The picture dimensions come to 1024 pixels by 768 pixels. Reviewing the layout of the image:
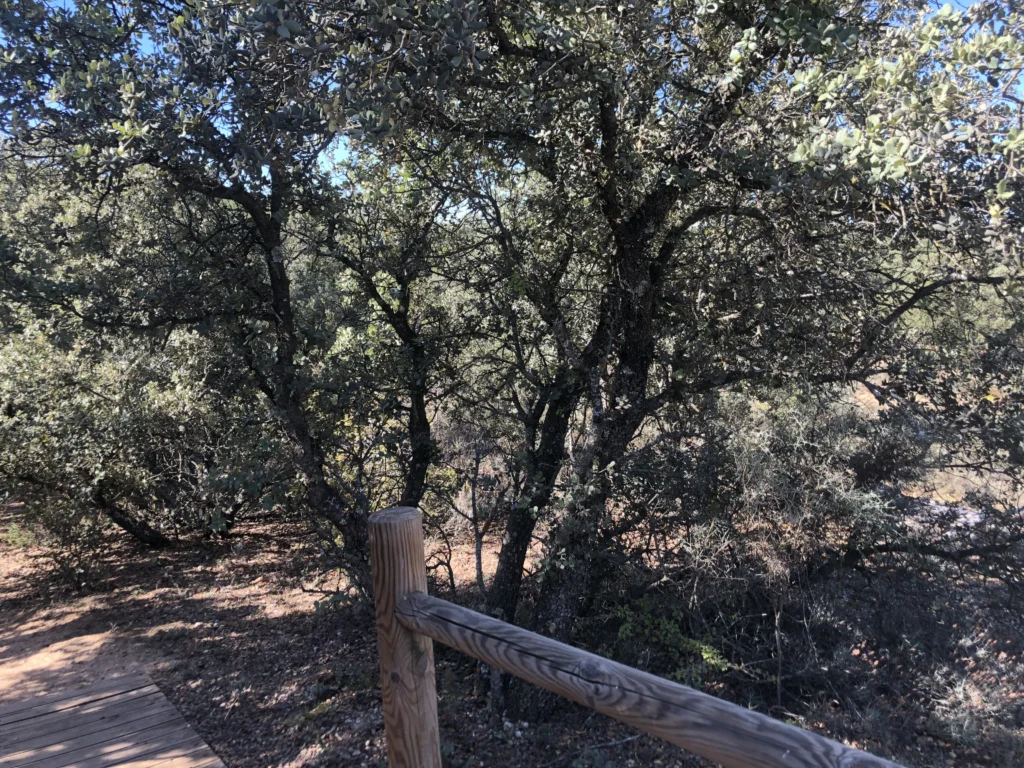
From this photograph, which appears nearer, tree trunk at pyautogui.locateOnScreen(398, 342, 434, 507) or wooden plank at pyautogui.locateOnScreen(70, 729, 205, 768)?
wooden plank at pyautogui.locateOnScreen(70, 729, 205, 768)

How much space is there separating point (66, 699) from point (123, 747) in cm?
117

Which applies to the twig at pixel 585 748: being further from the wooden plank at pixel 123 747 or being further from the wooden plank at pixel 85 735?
the wooden plank at pixel 85 735

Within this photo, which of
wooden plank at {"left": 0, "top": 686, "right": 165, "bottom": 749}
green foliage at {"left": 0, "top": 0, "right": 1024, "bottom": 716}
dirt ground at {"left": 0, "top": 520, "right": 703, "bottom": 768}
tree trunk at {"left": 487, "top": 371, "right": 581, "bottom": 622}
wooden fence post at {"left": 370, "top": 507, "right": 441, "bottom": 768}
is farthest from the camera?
tree trunk at {"left": 487, "top": 371, "right": 581, "bottom": 622}

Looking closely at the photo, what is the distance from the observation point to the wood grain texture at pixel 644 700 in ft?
3.90

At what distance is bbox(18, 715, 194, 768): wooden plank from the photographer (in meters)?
4.12

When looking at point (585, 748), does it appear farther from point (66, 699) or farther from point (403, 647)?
point (66, 699)

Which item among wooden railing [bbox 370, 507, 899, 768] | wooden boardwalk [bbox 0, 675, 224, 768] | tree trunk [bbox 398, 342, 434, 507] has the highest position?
tree trunk [bbox 398, 342, 434, 507]

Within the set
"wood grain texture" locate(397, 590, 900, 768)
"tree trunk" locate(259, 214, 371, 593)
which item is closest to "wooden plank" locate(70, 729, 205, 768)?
"tree trunk" locate(259, 214, 371, 593)

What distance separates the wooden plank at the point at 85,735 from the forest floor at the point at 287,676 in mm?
195

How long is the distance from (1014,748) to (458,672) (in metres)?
4.02

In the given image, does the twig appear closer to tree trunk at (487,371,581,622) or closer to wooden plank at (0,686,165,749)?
tree trunk at (487,371,581,622)

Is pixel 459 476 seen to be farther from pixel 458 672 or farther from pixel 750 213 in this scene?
pixel 750 213

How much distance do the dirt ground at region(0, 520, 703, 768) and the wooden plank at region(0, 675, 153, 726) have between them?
0.17 m

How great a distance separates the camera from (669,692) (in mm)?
1399
